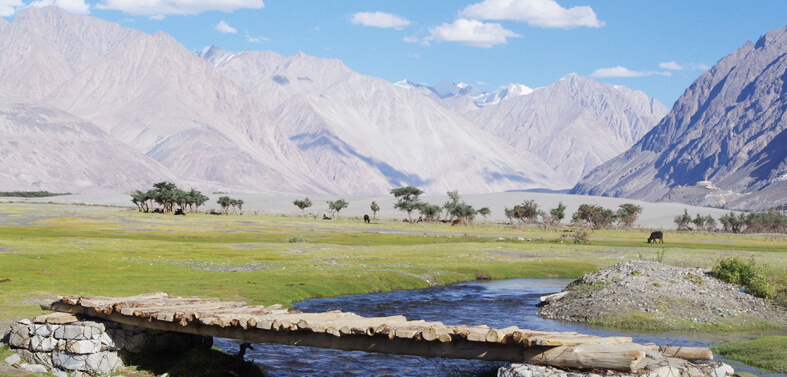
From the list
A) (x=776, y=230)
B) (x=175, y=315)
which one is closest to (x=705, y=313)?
(x=175, y=315)

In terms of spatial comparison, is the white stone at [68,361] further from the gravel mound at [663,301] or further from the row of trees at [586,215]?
the row of trees at [586,215]

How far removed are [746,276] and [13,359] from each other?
38.3m

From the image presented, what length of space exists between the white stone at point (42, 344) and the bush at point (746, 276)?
1432 inches

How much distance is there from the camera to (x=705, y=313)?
1528 inches

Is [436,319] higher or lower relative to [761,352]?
lower

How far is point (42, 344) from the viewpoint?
24203 mm

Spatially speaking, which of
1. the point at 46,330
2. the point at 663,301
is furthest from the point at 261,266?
the point at 46,330

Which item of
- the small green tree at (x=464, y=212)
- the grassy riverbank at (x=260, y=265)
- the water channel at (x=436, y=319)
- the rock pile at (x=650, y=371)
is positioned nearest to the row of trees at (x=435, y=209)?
the small green tree at (x=464, y=212)

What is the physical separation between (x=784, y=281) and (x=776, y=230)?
149 meters

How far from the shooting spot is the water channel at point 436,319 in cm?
2684

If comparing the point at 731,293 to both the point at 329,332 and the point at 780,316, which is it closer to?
the point at 780,316

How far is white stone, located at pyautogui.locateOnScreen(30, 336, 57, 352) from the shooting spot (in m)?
24.2

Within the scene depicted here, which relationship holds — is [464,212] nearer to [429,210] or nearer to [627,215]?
[429,210]

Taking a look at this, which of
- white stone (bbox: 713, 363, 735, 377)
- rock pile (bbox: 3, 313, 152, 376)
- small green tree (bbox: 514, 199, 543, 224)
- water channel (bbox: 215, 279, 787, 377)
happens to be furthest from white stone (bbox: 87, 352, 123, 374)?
small green tree (bbox: 514, 199, 543, 224)
